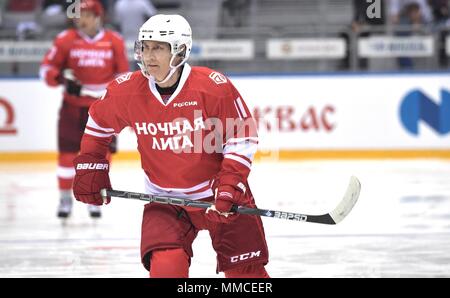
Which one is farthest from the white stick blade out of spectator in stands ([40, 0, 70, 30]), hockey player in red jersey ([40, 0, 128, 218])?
spectator in stands ([40, 0, 70, 30])

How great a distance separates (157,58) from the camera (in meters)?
4.38

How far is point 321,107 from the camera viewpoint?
1199 centimetres

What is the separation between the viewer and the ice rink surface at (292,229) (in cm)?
610

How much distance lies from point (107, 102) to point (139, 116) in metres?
Answer: 0.16

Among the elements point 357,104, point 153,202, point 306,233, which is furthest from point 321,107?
point 153,202

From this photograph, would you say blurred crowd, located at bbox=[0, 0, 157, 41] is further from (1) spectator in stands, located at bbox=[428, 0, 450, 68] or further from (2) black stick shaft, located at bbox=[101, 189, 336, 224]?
(2) black stick shaft, located at bbox=[101, 189, 336, 224]

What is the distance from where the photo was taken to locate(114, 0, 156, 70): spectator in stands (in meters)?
12.0

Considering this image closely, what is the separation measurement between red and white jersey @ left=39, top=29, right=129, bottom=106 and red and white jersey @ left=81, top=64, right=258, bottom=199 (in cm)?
386

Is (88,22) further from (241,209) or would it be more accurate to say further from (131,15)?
(241,209)

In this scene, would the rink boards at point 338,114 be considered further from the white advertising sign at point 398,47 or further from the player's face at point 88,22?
the player's face at point 88,22

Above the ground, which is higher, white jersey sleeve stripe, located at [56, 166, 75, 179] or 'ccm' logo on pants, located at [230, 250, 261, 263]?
'ccm' logo on pants, located at [230, 250, 261, 263]

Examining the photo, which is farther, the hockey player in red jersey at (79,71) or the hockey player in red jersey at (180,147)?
the hockey player in red jersey at (79,71)

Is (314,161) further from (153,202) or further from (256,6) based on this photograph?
(153,202)

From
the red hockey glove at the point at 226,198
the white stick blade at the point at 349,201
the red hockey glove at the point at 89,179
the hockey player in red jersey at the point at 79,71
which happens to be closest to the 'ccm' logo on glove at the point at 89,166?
the red hockey glove at the point at 89,179
